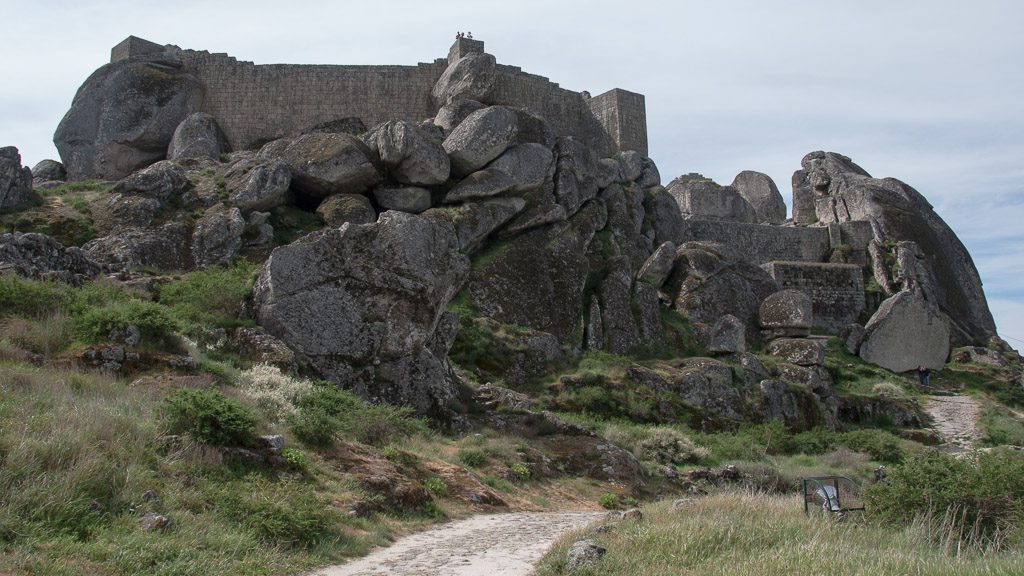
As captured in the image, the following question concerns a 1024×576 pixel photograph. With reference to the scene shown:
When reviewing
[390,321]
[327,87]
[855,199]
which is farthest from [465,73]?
[855,199]

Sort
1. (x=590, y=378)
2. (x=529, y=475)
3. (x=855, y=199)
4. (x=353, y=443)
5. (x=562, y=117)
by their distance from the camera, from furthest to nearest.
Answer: (x=855, y=199) → (x=562, y=117) → (x=590, y=378) → (x=529, y=475) → (x=353, y=443)

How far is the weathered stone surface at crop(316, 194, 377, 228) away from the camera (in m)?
23.4

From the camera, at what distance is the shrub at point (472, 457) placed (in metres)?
14.3

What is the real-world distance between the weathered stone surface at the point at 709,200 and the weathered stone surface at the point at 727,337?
11780mm

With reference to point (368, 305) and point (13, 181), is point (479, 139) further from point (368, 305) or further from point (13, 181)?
point (13, 181)

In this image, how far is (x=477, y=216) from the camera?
2481cm

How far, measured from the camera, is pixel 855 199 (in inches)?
1462

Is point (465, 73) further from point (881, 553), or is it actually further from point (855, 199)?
point (881, 553)

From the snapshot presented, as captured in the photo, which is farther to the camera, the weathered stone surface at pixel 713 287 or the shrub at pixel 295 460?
Answer: the weathered stone surface at pixel 713 287

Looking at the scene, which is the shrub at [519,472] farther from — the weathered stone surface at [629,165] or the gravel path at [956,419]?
the weathered stone surface at [629,165]

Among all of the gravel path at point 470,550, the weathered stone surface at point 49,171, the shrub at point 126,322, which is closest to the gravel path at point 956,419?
the gravel path at point 470,550

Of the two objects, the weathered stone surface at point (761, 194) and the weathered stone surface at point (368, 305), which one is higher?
the weathered stone surface at point (761, 194)

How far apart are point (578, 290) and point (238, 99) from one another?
43.6ft

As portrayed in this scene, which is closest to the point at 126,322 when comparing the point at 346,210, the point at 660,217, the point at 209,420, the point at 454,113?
the point at 209,420
